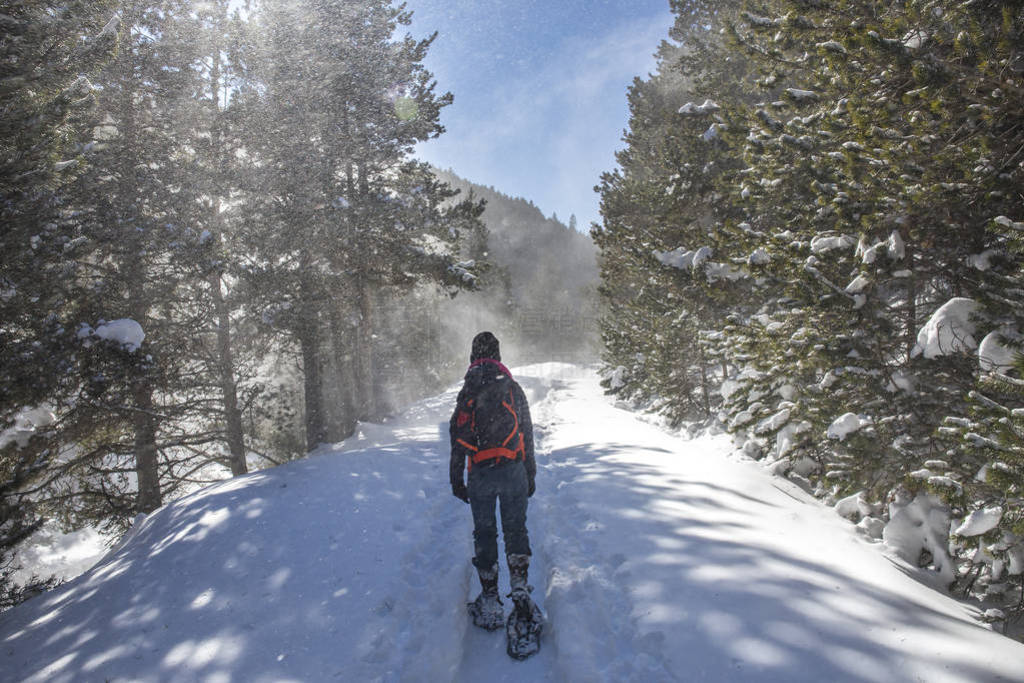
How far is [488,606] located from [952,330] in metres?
5.16

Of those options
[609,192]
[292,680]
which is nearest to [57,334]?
[292,680]

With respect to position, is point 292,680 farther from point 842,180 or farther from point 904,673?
point 842,180

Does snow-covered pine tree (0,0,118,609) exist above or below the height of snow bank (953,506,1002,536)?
above

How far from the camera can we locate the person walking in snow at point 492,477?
4.26 meters

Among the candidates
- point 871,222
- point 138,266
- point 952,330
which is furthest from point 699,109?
point 138,266

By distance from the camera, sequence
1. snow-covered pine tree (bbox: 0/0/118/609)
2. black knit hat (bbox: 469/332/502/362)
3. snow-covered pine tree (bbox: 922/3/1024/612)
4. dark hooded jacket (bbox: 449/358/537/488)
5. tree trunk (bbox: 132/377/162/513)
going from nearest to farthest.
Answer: snow-covered pine tree (bbox: 922/3/1024/612) → dark hooded jacket (bbox: 449/358/537/488) → black knit hat (bbox: 469/332/502/362) → snow-covered pine tree (bbox: 0/0/118/609) → tree trunk (bbox: 132/377/162/513)

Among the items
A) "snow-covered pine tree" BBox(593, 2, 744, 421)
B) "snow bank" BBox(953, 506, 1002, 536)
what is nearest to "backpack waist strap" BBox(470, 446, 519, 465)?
"snow bank" BBox(953, 506, 1002, 536)

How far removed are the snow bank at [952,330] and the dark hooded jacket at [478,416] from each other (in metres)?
4.02

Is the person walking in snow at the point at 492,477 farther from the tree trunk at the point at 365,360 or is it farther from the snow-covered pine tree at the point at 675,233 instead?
the tree trunk at the point at 365,360

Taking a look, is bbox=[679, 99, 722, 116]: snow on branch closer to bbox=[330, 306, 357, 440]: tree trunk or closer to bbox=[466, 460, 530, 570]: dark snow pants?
bbox=[466, 460, 530, 570]: dark snow pants

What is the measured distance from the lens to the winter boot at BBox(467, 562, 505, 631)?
4.10 metres

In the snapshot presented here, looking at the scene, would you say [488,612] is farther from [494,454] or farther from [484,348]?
[484,348]

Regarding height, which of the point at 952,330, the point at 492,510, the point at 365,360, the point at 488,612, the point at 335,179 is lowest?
the point at 488,612

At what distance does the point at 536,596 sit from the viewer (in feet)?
15.1
